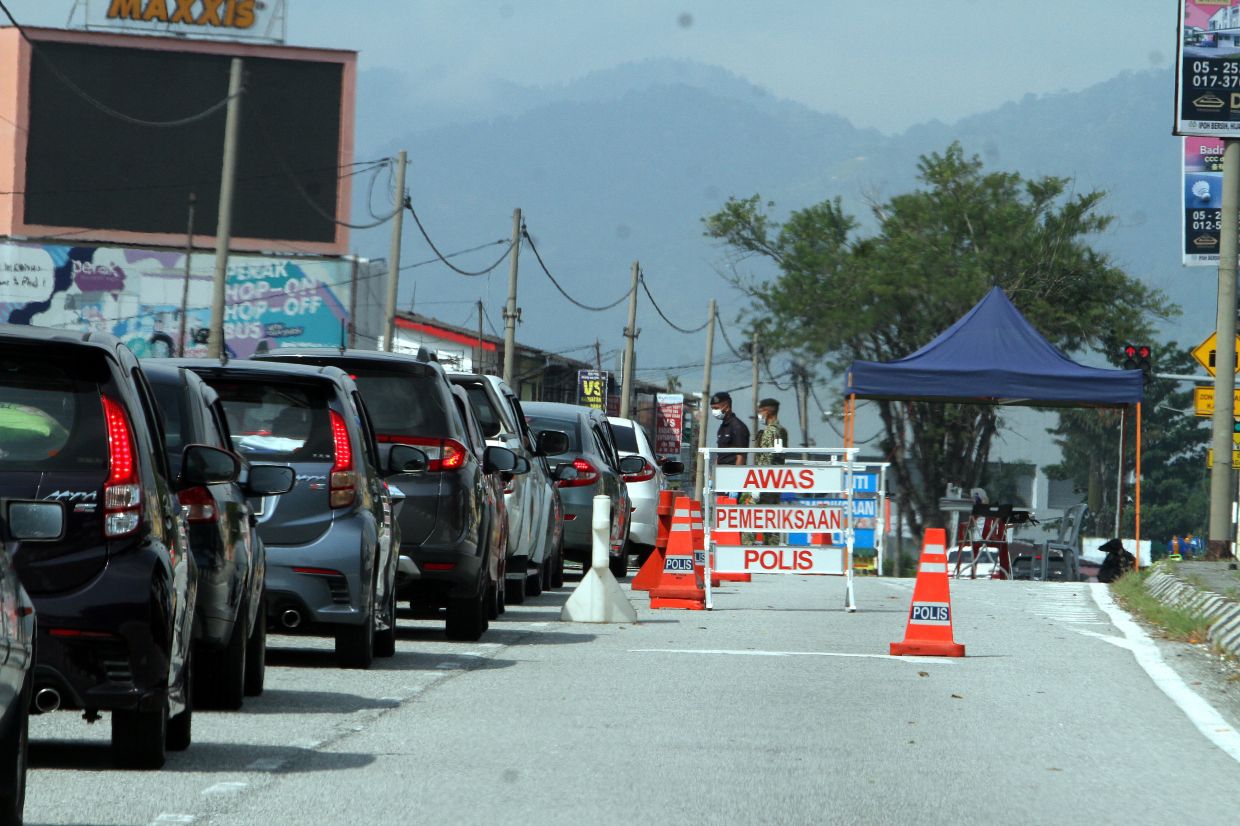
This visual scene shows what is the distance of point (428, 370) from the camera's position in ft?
42.4

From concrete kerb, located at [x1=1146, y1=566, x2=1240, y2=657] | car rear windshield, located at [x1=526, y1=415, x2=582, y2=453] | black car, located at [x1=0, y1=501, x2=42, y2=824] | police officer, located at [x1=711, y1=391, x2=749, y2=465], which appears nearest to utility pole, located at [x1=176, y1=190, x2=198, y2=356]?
police officer, located at [x1=711, y1=391, x2=749, y2=465]

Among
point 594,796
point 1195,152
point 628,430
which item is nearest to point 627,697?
point 594,796

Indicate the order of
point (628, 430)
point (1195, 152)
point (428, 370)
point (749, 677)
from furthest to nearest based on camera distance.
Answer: point (1195, 152)
point (628, 430)
point (428, 370)
point (749, 677)

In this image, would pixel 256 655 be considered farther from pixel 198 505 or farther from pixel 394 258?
pixel 394 258

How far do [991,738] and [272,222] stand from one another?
52.3m

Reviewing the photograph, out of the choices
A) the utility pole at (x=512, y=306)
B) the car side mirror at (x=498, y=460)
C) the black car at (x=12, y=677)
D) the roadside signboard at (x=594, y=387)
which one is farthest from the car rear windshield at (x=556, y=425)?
the roadside signboard at (x=594, y=387)

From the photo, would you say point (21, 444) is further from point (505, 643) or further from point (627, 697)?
point (505, 643)

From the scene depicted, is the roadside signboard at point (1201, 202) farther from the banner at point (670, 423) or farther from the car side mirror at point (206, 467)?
the banner at point (670, 423)

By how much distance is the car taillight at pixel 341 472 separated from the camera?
11078 millimetres

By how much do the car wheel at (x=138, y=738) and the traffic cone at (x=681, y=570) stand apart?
34.0 feet

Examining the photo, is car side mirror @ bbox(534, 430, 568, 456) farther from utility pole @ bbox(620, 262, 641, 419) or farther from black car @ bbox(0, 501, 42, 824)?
utility pole @ bbox(620, 262, 641, 419)

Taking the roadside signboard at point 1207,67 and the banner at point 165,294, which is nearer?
the roadside signboard at point 1207,67

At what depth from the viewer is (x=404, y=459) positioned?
40.5ft

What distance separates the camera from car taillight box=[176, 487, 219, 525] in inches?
347
